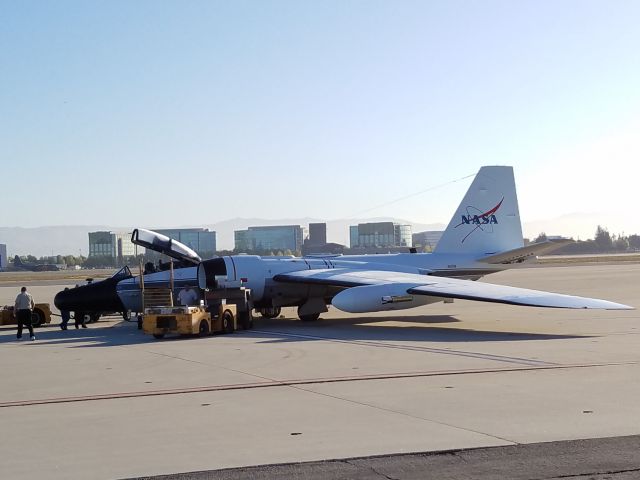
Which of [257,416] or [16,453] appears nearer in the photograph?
[16,453]

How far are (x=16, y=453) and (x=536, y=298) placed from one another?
14.4 m

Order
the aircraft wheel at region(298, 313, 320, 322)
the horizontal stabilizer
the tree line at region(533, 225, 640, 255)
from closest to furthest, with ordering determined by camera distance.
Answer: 1. the aircraft wheel at region(298, 313, 320, 322)
2. the horizontal stabilizer
3. the tree line at region(533, 225, 640, 255)

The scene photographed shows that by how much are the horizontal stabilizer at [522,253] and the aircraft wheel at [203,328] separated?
11.9 meters

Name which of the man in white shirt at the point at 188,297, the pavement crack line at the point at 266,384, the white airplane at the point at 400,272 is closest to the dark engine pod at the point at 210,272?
the white airplane at the point at 400,272

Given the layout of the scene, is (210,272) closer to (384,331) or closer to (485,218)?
(384,331)

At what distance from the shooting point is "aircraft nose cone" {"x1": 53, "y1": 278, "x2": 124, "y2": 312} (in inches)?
994

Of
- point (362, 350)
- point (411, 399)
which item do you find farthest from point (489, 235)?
point (411, 399)

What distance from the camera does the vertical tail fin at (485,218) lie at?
96.6ft

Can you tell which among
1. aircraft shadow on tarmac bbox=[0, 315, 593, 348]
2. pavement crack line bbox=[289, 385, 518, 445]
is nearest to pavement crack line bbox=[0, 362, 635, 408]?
pavement crack line bbox=[289, 385, 518, 445]

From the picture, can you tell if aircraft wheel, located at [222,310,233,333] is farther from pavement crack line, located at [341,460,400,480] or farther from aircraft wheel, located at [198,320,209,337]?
pavement crack line, located at [341,460,400,480]

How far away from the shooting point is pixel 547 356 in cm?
1521

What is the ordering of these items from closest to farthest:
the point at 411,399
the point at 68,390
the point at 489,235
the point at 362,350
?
the point at 411,399
the point at 68,390
the point at 362,350
the point at 489,235

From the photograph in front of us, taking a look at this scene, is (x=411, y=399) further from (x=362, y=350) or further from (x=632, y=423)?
(x=362, y=350)

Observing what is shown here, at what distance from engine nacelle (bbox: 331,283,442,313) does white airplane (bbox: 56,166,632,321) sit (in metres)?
0.03
